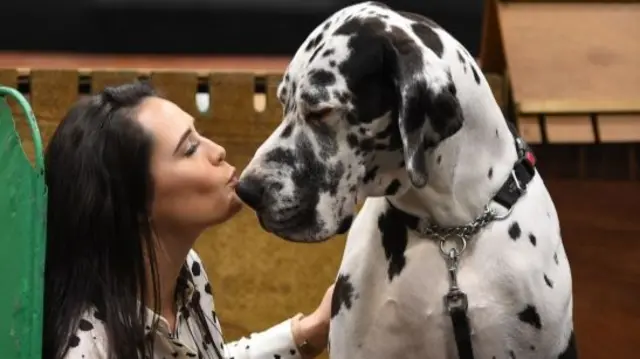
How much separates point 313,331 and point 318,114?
0.58 meters

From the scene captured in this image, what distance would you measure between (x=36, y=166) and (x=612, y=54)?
151cm

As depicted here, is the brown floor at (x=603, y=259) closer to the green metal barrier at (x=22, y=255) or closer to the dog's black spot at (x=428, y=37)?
the dog's black spot at (x=428, y=37)

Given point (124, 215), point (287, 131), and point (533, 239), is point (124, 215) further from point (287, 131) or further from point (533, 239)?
Answer: point (533, 239)

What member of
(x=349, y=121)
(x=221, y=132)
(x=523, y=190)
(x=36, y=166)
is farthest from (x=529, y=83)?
(x=36, y=166)

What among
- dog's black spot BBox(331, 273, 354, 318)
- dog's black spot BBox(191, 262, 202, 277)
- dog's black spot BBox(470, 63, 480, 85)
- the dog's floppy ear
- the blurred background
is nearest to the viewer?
the dog's floppy ear

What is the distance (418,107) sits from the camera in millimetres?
1176

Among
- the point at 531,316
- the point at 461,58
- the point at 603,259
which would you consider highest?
the point at 461,58

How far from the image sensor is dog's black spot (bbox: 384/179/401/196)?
127cm

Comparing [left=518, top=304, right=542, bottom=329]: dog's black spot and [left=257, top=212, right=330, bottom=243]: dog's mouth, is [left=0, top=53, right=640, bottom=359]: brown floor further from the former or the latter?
[left=257, top=212, right=330, bottom=243]: dog's mouth

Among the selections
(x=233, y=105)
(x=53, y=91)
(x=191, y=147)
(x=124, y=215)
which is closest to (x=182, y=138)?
(x=191, y=147)

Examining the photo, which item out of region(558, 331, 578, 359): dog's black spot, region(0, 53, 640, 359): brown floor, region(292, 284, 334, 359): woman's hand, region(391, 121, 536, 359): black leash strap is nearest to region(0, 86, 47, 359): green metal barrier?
region(391, 121, 536, 359): black leash strap

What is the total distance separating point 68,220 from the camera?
1.41 metres

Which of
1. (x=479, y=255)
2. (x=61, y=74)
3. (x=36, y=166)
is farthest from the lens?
(x=61, y=74)

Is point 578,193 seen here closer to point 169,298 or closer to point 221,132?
point 221,132
